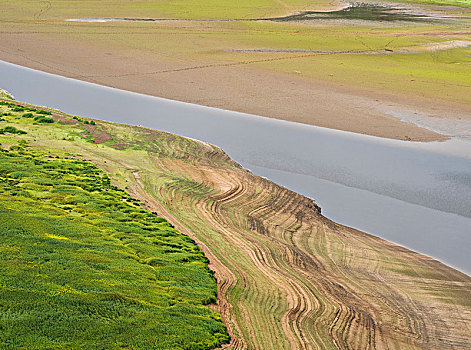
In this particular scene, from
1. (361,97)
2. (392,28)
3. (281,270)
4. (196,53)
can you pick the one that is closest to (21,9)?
(196,53)

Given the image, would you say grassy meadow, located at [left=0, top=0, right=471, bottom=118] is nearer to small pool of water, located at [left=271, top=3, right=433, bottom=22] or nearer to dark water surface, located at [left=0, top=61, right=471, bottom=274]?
small pool of water, located at [left=271, top=3, right=433, bottom=22]

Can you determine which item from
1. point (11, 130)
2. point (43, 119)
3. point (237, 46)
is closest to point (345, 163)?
point (43, 119)

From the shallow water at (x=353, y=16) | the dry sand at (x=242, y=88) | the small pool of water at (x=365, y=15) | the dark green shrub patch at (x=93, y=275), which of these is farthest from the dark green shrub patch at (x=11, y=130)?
the small pool of water at (x=365, y=15)

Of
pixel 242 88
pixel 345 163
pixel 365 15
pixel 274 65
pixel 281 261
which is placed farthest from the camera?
pixel 365 15

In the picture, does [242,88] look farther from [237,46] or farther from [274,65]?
[237,46]

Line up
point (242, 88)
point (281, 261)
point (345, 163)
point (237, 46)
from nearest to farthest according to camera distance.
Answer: point (281, 261), point (345, 163), point (242, 88), point (237, 46)

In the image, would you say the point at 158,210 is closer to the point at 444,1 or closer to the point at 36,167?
the point at 36,167

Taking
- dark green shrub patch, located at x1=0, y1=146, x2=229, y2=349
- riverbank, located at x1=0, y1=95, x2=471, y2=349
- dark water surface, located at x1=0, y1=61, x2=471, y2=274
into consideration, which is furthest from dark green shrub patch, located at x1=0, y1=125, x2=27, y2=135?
dark water surface, located at x1=0, y1=61, x2=471, y2=274
